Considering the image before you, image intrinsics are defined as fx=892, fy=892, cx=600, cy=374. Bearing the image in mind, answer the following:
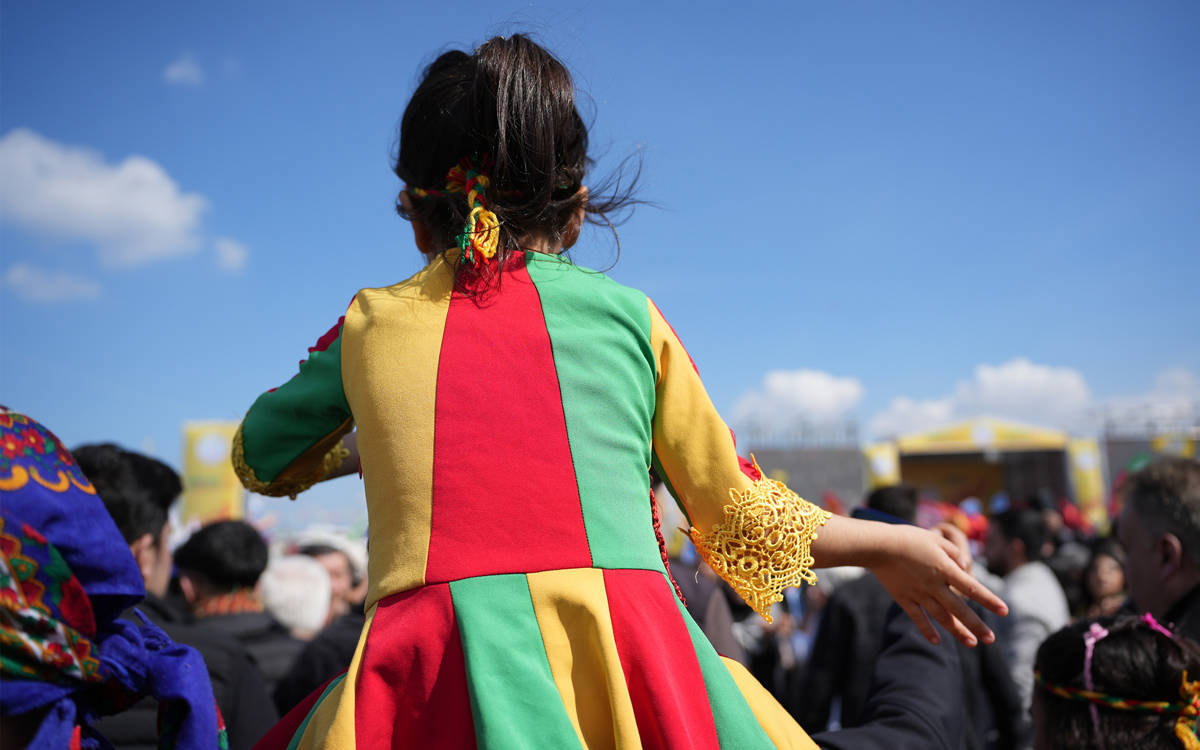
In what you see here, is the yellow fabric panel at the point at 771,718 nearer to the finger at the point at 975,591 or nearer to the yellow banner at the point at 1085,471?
the finger at the point at 975,591

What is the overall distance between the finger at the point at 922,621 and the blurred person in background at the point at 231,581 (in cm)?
328

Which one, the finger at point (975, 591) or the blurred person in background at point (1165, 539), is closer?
the finger at point (975, 591)

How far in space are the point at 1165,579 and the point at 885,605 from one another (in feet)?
3.21

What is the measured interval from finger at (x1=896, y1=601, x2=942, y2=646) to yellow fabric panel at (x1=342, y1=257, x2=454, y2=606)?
83 centimetres

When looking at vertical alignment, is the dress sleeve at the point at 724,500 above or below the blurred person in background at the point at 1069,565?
above

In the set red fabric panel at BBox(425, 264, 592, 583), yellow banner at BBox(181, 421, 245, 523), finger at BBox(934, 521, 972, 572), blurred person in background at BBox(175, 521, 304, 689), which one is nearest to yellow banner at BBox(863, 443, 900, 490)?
yellow banner at BBox(181, 421, 245, 523)

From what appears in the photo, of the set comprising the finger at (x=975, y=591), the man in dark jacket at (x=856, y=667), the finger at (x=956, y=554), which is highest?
the finger at (x=956, y=554)

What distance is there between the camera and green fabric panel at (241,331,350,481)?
57.3 inches

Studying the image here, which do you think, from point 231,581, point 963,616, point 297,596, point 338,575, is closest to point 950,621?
point 963,616

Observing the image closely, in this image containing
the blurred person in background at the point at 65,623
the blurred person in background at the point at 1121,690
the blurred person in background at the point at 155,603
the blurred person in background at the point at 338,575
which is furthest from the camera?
the blurred person in background at the point at 338,575

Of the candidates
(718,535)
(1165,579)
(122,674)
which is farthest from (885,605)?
(122,674)

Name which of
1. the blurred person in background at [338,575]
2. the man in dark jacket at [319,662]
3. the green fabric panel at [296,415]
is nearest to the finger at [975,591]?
the green fabric panel at [296,415]

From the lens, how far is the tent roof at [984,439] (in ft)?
85.6

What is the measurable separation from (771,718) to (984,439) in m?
27.6
